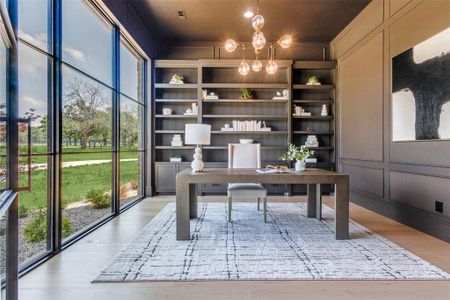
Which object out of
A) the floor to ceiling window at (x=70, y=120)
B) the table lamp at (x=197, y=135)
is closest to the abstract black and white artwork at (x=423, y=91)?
the table lamp at (x=197, y=135)

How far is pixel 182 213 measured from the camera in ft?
9.48

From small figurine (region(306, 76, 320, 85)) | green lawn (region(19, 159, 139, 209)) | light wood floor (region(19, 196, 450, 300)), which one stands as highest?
small figurine (region(306, 76, 320, 85))

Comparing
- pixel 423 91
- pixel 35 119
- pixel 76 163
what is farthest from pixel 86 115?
pixel 423 91

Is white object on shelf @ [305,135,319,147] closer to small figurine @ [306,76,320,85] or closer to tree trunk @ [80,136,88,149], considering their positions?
small figurine @ [306,76,320,85]

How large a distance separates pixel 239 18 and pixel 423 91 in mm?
3016

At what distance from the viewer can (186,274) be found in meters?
2.12

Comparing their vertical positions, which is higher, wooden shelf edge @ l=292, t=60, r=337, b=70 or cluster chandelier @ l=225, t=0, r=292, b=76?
wooden shelf edge @ l=292, t=60, r=337, b=70

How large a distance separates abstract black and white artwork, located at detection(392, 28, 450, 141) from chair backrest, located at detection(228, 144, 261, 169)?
6.17 ft

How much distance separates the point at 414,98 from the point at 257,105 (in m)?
3.07

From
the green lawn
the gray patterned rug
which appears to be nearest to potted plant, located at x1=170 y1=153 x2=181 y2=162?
the green lawn

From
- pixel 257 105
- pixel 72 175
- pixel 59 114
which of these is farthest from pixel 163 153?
pixel 59 114

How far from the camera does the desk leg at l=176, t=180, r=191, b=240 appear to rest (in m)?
2.88

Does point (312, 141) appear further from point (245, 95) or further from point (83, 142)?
point (83, 142)

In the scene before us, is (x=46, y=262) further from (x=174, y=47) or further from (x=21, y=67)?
(x=174, y=47)
